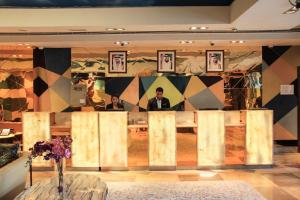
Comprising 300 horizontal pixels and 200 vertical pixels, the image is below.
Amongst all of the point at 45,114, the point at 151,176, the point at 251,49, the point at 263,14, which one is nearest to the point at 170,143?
the point at 151,176

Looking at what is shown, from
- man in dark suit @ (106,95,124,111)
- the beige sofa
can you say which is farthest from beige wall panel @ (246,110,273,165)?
the beige sofa

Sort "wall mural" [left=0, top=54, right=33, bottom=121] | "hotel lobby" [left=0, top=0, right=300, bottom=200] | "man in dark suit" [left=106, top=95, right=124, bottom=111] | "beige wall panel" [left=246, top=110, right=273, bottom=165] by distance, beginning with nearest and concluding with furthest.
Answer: "hotel lobby" [left=0, top=0, right=300, bottom=200] → "beige wall panel" [left=246, top=110, right=273, bottom=165] → "man in dark suit" [left=106, top=95, right=124, bottom=111] → "wall mural" [left=0, top=54, right=33, bottom=121]

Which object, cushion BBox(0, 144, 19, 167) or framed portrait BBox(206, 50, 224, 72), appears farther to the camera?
framed portrait BBox(206, 50, 224, 72)

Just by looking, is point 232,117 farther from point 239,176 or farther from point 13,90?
point 13,90

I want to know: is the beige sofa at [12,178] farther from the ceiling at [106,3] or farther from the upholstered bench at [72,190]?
the ceiling at [106,3]

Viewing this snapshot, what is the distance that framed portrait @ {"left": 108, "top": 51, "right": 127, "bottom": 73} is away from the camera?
10.9 m

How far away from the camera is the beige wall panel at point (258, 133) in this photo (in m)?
8.63

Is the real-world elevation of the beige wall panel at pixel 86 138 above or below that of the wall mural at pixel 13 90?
below

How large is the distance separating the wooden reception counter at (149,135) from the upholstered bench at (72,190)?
2957 millimetres

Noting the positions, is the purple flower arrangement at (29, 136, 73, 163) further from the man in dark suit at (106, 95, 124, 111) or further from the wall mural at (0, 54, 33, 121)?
the wall mural at (0, 54, 33, 121)

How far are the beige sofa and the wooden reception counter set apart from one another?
2.59 m

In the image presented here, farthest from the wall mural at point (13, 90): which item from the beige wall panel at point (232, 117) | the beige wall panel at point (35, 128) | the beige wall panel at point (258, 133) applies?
the beige wall panel at point (258, 133)

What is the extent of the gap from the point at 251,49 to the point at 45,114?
591cm

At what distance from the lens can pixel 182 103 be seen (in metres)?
11.3
